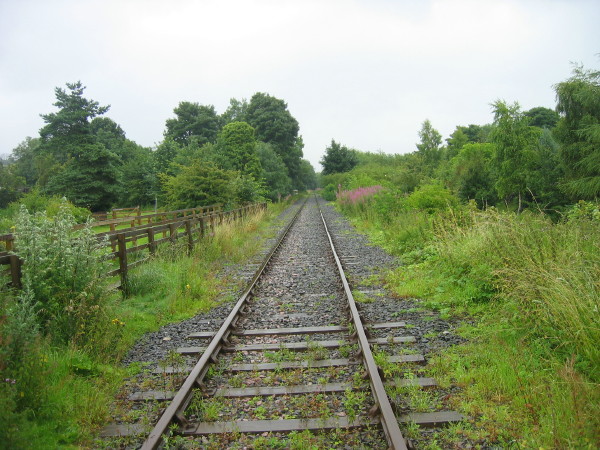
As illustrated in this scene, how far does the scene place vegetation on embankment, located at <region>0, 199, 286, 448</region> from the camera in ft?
10.7

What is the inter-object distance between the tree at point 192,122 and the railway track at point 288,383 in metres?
56.9

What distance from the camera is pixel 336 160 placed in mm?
62219

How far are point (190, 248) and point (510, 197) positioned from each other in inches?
1007

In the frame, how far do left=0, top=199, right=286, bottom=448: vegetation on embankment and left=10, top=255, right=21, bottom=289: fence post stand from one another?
0.09 meters

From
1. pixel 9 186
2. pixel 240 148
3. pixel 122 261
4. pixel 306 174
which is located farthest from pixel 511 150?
pixel 306 174

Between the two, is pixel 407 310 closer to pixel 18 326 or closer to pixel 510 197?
pixel 18 326

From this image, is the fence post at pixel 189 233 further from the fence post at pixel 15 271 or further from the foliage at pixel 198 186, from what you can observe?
the foliage at pixel 198 186

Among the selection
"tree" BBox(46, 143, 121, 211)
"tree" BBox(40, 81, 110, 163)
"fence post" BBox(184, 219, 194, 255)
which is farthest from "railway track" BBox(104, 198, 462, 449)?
"tree" BBox(40, 81, 110, 163)

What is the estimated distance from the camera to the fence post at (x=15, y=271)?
468 cm

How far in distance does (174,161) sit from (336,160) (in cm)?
3951

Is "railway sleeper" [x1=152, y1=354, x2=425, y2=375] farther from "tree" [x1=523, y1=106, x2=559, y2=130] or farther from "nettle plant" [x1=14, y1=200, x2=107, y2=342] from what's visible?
"tree" [x1=523, y1=106, x2=559, y2=130]

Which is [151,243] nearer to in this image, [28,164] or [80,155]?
[80,155]

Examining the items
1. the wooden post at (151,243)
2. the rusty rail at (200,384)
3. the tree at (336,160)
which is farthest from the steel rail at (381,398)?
the tree at (336,160)

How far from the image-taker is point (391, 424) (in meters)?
2.95
